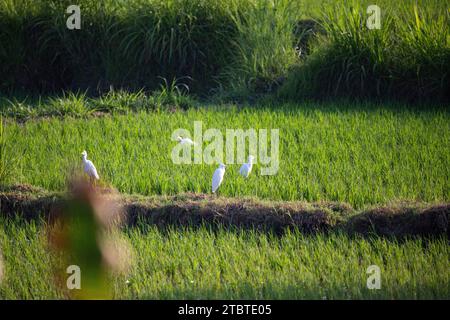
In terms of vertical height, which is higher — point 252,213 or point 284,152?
point 284,152

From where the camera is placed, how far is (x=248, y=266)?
15.9 ft

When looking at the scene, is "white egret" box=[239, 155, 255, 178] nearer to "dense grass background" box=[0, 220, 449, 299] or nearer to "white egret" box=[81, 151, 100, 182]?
"dense grass background" box=[0, 220, 449, 299]

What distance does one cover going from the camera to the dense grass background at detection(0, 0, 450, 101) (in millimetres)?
8555

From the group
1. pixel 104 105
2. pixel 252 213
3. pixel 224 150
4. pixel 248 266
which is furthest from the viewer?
pixel 104 105

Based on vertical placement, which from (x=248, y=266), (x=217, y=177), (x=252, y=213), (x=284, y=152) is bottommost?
(x=248, y=266)

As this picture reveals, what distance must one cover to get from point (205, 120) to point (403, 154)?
7.03 feet

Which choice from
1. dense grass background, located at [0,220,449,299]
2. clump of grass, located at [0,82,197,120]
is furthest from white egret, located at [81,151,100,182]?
clump of grass, located at [0,82,197,120]

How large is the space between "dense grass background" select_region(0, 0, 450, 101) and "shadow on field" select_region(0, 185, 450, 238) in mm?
3348

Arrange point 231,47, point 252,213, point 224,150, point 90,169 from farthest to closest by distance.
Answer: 1. point 231,47
2. point 224,150
3. point 90,169
4. point 252,213

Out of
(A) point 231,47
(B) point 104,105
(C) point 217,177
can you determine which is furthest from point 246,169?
(A) point 231,47

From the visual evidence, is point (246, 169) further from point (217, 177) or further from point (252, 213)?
point (252, 213)

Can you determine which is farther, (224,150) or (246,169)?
(224,150)

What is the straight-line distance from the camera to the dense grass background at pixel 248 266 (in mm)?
4438

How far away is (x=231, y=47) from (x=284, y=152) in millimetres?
3072
